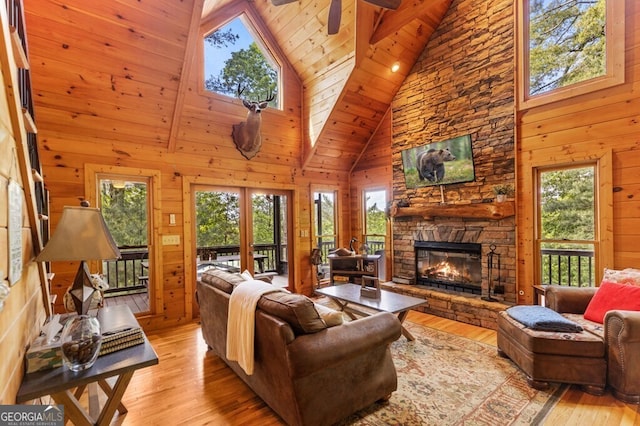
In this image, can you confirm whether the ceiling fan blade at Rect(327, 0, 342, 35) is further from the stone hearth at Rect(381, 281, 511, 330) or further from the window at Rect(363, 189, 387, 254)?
the stone hearth at Rect(381, 281, 511, 330)

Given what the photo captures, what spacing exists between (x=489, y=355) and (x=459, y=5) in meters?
4.93

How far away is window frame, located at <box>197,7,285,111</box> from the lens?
436cm

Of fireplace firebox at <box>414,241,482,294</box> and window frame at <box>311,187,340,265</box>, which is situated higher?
window frame at <box>311,187,340,265</box>

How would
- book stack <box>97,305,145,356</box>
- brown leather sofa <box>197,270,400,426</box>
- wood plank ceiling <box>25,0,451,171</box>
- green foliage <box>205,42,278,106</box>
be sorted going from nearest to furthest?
1. book stack <box>97,305,145,356</box>
2. brown leather sofa <box>197,270,400,426</box>
3. wood plank ceiling <box>25,0,451,171</box>
4. green foliage <box>205,42,278,106</box>

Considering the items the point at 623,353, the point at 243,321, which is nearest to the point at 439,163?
the point at 623,353

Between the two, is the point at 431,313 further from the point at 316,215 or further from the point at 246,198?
the point at 246,198

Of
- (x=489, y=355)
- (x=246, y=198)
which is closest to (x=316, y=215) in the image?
(x=246, y=198)

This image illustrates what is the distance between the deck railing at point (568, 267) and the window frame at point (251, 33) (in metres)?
4.61

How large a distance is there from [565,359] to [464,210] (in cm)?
231

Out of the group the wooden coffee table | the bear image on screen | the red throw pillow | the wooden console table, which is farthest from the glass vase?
the bear image on screen

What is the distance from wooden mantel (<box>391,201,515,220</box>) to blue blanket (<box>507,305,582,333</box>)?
1501mm

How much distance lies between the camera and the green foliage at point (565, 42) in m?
3.47

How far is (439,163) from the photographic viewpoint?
4789 mm

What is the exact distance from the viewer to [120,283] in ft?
13.7
